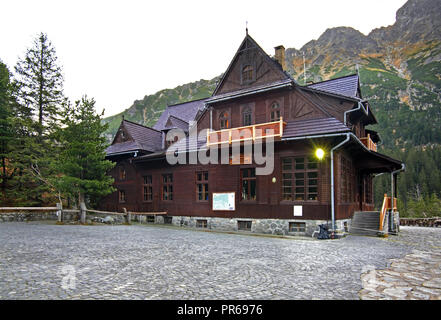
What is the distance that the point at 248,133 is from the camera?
61.3 feet

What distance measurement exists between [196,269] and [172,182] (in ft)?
51.5

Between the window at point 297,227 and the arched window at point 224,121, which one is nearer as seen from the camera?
the window at point 297,227

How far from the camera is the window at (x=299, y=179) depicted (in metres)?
17.3

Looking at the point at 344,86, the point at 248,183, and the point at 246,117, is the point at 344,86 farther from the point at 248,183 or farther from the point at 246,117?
the point at 248,183

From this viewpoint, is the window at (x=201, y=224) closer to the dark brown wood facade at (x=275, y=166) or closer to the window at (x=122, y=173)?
the dark brown wood facade at (x=275, y=166)

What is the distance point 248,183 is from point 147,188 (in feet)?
31.9

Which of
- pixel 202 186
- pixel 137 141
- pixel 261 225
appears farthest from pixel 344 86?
pixel 137 141

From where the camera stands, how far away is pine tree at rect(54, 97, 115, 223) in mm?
21375

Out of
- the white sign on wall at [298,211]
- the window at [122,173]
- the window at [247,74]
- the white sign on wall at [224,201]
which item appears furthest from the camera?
the window at [122,173]

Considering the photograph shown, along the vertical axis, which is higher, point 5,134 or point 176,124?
point 176,124

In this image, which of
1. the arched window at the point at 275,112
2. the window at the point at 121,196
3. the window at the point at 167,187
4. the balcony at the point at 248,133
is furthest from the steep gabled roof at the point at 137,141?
the arched window at the point at 275,112

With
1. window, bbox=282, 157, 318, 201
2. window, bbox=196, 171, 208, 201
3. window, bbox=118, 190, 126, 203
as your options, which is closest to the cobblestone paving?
window, bbox=282, 157, 318, 201

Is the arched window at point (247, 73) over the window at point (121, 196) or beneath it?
over

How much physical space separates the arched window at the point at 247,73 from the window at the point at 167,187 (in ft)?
29.4
